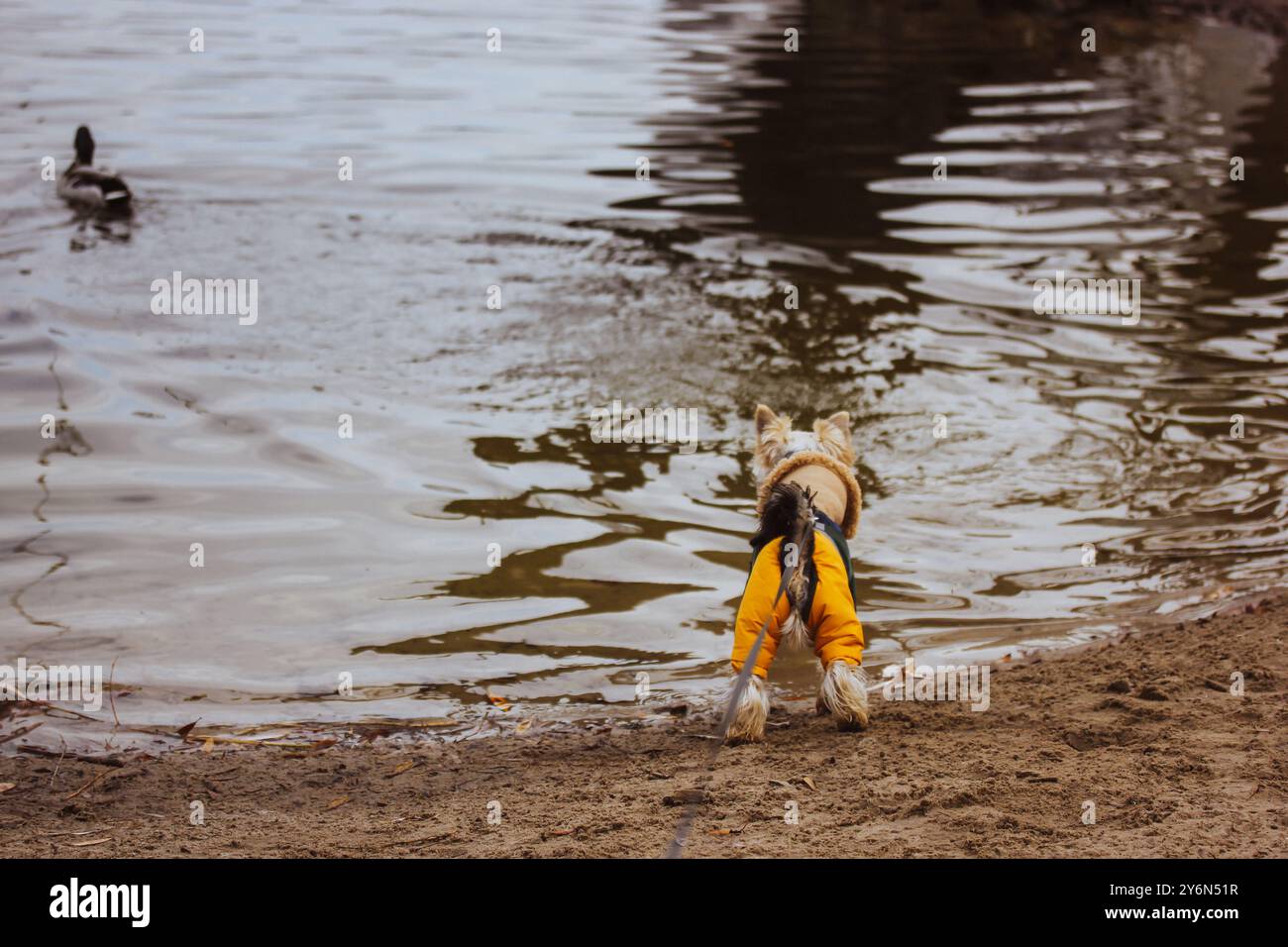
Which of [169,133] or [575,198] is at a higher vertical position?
[169,133]

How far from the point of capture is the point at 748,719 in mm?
5223

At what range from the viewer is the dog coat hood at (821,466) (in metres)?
5.89

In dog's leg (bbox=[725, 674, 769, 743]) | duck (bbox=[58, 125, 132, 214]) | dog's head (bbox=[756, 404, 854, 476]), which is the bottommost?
dog's leg (bbox=[725, 674, 769, 743])

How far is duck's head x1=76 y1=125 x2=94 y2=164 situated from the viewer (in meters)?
14.1

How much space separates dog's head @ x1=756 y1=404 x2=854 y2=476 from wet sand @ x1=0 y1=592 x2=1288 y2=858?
1347mm

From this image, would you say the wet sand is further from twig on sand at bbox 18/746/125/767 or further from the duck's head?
the duck's head

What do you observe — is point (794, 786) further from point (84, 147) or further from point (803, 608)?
point (84, 147)

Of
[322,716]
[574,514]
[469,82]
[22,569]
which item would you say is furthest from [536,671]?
[469,82]

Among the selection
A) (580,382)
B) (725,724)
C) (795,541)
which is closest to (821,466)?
(795,541)

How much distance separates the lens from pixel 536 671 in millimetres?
6227

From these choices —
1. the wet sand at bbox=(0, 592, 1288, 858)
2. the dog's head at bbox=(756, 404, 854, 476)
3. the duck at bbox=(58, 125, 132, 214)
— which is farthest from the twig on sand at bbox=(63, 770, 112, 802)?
the duck at bbox=(58, 125, 132, 214)

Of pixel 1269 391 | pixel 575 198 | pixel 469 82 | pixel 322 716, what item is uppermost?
pixel 469 82
